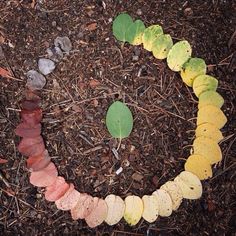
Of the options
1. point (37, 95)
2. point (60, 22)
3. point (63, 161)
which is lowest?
point (63, 161)

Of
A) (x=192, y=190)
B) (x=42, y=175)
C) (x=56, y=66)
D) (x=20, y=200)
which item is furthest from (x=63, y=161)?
(x=192, y=190)

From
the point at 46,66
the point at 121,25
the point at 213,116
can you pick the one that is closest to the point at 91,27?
the point at 121,25

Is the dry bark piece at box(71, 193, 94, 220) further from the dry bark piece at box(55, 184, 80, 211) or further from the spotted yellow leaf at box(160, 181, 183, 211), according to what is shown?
the spotted yellow leaf at box(160, 181, 183, 211)

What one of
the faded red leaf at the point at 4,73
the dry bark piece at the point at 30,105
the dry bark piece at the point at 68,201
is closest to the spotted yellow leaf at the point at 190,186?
the dry bark piece at the point at 68,201

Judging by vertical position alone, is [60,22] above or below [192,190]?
above

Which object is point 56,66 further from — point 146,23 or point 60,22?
point 146,23

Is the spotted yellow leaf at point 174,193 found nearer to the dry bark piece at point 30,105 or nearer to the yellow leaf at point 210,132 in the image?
the yellow leaf at point 210,132

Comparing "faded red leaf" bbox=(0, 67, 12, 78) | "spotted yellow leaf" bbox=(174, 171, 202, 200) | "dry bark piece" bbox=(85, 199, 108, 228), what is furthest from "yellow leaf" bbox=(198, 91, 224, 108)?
"faded red leaf" bbox=(0, 67, 12, 78)
